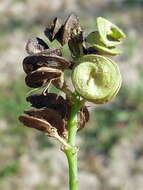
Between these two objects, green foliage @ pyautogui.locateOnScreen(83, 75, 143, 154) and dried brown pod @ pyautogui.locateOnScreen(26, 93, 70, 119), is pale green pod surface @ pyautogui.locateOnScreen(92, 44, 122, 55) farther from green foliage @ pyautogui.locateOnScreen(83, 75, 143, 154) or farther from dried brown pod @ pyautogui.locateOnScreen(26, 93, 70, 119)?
green foliage @ pyautogui.locateOnScreen(83, 75, 143, 154)

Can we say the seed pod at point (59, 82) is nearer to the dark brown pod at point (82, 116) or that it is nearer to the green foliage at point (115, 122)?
the dark brown pod at point (82, 116)

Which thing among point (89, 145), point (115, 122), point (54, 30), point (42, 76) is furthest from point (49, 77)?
point (115, 122)

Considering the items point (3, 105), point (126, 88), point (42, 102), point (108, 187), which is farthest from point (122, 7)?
point (42, 102)

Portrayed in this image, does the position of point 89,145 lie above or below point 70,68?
above

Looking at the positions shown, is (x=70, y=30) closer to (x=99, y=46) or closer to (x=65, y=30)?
(x=65, y=30)

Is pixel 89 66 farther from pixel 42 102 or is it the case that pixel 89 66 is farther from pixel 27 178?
pixel 27 178

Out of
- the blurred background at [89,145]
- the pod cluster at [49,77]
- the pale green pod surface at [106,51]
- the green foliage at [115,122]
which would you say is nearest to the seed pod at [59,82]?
the pod cluster at [49,77]

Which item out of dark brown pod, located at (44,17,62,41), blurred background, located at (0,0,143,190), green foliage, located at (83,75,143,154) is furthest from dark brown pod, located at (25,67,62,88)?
green foliage, located at (83,75,143,154)
